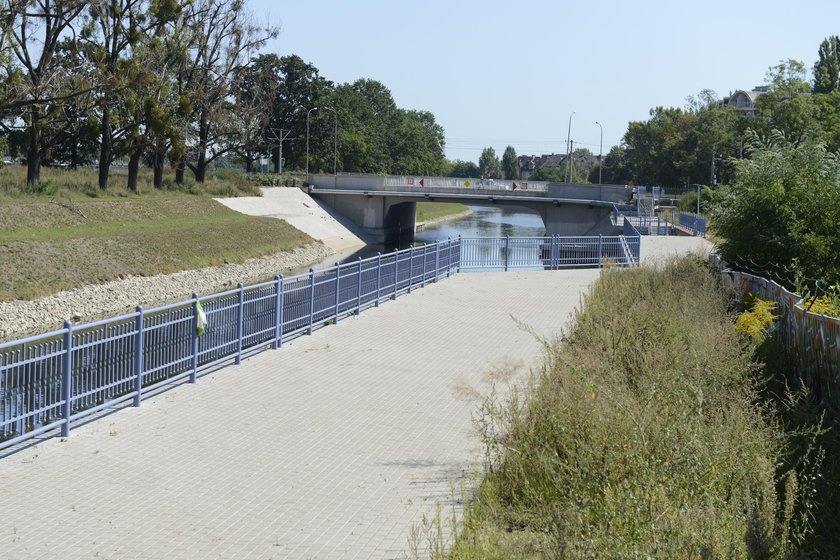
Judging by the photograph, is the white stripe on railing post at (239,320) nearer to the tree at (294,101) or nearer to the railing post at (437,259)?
the railing post at (437,259)

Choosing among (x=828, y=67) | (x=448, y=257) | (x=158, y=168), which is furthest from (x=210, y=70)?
(x=828, y=67)

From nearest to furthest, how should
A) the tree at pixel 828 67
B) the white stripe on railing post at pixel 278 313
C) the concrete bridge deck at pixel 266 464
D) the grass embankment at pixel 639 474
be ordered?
the grass embankment at pixel 639 474 < the concrete bridge deck at pixel 266 464 < the white stripe on railing post at pixel 278 313 < the tree at pixel 828 67

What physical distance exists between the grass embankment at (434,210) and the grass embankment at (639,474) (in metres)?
85.0

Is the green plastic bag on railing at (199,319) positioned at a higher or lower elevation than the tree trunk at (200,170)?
lower

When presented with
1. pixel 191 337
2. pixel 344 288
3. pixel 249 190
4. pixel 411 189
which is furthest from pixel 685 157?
pixel 191 337

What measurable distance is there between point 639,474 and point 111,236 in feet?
121

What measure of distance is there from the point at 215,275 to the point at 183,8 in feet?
71.8

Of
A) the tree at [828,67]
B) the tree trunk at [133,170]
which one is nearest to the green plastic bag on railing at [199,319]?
the tree trunk at [133,170]

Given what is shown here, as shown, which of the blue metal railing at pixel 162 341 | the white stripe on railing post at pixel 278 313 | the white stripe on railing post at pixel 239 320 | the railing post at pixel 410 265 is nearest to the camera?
the blue metal railing at pixel 162 341

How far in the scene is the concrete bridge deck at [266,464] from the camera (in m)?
8.12

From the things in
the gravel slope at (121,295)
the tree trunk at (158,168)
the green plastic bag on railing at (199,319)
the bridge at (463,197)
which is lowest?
the gravel slope at (121,295)

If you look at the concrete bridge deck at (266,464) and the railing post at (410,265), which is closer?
the concrete bridge deck at (266,464)

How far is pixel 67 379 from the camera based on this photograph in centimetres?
1118

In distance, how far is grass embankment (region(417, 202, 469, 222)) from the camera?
9931cm
